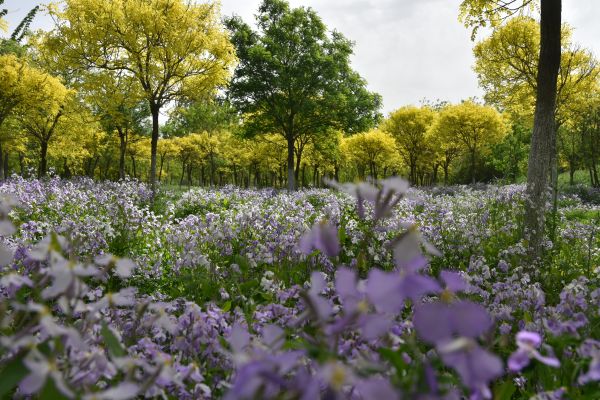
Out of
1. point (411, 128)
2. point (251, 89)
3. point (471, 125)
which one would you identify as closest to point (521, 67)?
point (471, 125)

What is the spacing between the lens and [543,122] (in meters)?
6.43

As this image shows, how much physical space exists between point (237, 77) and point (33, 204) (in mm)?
18700

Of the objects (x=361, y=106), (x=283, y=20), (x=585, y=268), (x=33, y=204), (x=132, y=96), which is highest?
(x=283, y=20)

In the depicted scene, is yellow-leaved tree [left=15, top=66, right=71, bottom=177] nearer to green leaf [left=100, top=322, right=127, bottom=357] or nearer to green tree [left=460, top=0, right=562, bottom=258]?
green tree [left=460, top=0, right=562, bottom=258]

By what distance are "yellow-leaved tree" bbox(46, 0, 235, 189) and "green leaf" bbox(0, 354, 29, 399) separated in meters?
14.5

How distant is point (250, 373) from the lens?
607 millimetres

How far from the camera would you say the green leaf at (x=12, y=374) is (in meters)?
0.78

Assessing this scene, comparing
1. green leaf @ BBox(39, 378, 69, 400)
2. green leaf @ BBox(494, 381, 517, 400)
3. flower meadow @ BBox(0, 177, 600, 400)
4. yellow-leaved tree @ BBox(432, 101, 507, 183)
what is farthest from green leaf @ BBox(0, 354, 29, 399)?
yellow-leaved tree @ BBox(432, 101, 507, 183)

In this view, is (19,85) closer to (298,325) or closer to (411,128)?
(298,325)

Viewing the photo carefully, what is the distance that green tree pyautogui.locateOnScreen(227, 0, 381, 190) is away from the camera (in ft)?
81.7

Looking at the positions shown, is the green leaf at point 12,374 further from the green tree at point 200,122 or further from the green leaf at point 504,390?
the green tree at point 200,122

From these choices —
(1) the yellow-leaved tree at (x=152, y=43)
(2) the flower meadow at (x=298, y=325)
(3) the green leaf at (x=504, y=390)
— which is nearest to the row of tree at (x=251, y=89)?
(1) the yellow-leaved tree at (x=152, y=43)

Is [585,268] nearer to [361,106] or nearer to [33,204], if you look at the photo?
[33,204]

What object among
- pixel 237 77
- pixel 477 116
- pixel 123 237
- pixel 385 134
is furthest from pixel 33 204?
pixel 385 134
